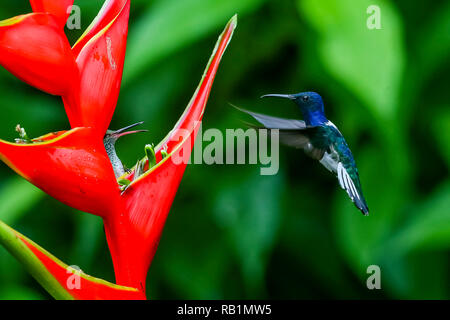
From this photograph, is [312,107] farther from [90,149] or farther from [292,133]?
[90,149]

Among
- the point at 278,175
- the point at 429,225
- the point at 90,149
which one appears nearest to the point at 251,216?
the point at 278,175

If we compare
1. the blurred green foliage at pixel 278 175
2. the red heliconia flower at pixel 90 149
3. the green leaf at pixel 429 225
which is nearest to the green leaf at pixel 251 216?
the blurred green foliage at pixel 278 175

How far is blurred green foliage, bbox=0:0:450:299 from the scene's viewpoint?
0.94 m

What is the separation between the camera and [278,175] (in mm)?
1057

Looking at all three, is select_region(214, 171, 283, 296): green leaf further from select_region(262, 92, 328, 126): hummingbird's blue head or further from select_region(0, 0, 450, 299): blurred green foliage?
select_region(262, 92, 328, 126): hummingbird's blue head

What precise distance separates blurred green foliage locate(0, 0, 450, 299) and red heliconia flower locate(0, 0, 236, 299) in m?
0.48

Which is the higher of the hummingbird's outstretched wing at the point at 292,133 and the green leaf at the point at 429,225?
the hummingbird's outstretched wing at the point at 292,133

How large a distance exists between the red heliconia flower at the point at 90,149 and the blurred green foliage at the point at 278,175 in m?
0.48

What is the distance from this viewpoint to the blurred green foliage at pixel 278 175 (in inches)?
37.0

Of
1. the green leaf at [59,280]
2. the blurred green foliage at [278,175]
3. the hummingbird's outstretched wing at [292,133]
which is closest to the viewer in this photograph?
the green leaf at [59,280]

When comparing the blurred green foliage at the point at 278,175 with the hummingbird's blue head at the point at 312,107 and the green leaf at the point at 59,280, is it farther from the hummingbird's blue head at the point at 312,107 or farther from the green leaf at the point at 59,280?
the green leaf at the point at 59,280

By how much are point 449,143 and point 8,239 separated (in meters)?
0.80

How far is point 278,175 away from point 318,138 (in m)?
0.48

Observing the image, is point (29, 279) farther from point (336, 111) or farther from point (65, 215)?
point (336, 111)
